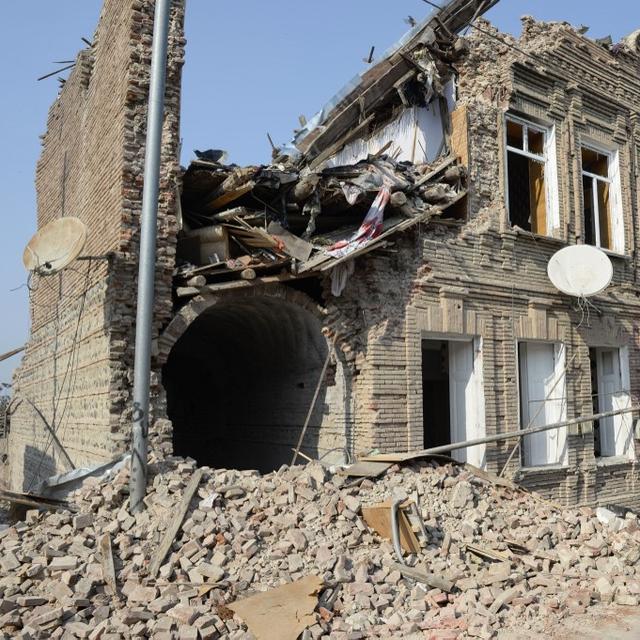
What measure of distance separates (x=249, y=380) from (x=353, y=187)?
185 inches

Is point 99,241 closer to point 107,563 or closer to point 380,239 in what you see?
point 380,239

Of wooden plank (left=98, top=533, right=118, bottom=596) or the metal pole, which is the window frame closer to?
the metal pole

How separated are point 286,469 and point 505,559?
9.19ft

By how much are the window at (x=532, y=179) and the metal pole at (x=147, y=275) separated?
6850 millimetres

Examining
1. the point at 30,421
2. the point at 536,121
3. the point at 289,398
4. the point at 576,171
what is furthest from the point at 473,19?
the point at 30,421

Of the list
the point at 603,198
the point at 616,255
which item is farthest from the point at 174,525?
the point at 603,198

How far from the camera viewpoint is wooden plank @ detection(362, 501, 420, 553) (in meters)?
6.90

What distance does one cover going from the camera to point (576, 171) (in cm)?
1238

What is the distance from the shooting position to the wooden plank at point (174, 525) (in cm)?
614

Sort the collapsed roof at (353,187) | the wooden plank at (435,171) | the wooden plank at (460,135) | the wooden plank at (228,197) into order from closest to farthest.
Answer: the wooden plank at (228,197) < the collapsed roof at (353,187) < the wooden plank at (435,171) < the wooden plank at (460,135)

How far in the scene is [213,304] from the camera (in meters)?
8.80

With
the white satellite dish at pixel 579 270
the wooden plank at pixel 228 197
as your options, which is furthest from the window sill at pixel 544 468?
the wooden plank at pixel 228 197

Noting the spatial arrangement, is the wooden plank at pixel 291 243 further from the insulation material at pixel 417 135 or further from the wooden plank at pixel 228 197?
the insulation material at pixel 417 135

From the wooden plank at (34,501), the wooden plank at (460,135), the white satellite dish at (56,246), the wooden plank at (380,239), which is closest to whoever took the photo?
the wooden plank at (34,501)
